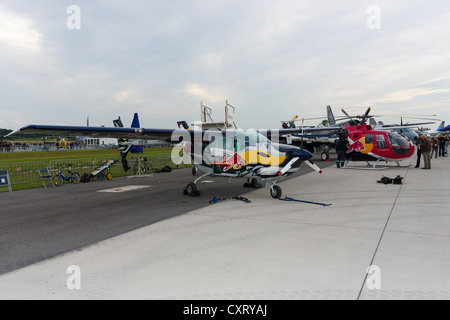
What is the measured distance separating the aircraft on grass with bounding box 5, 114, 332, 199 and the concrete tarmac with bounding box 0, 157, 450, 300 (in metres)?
1.70

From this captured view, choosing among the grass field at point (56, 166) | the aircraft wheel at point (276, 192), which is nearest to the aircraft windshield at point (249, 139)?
the aircraft wheel at point (276, 192)

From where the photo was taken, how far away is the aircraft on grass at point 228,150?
8336 millimetres

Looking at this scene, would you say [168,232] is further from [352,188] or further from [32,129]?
[352,188]

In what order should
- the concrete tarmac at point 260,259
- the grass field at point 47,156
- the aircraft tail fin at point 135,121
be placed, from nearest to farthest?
the concrete tarmac at point 260,259 < the aircraft tail fin at point 135,121 < the grass field at point 47,156

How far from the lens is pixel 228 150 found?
31.0ft

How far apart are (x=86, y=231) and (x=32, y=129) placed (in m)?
3.69

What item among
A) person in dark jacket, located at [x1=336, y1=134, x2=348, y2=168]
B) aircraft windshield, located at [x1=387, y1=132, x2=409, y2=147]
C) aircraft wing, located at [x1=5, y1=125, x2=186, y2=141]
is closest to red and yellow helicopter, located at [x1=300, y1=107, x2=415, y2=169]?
aircraft windshield, located at [x1=387, y1=132, x2=409, y2=147]

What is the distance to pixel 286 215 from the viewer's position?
6.76m

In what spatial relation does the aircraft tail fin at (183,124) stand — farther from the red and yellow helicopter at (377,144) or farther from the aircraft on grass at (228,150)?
the red and yellow helicopter at (377,144)

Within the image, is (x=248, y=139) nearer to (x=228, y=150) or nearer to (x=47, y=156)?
(x=228, y=150)

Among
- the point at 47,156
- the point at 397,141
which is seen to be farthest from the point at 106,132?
the point at 47,156

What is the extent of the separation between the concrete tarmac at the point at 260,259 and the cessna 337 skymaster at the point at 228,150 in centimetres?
169

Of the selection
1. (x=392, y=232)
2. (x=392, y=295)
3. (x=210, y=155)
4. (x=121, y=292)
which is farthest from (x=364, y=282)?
(x=210, y=155)
